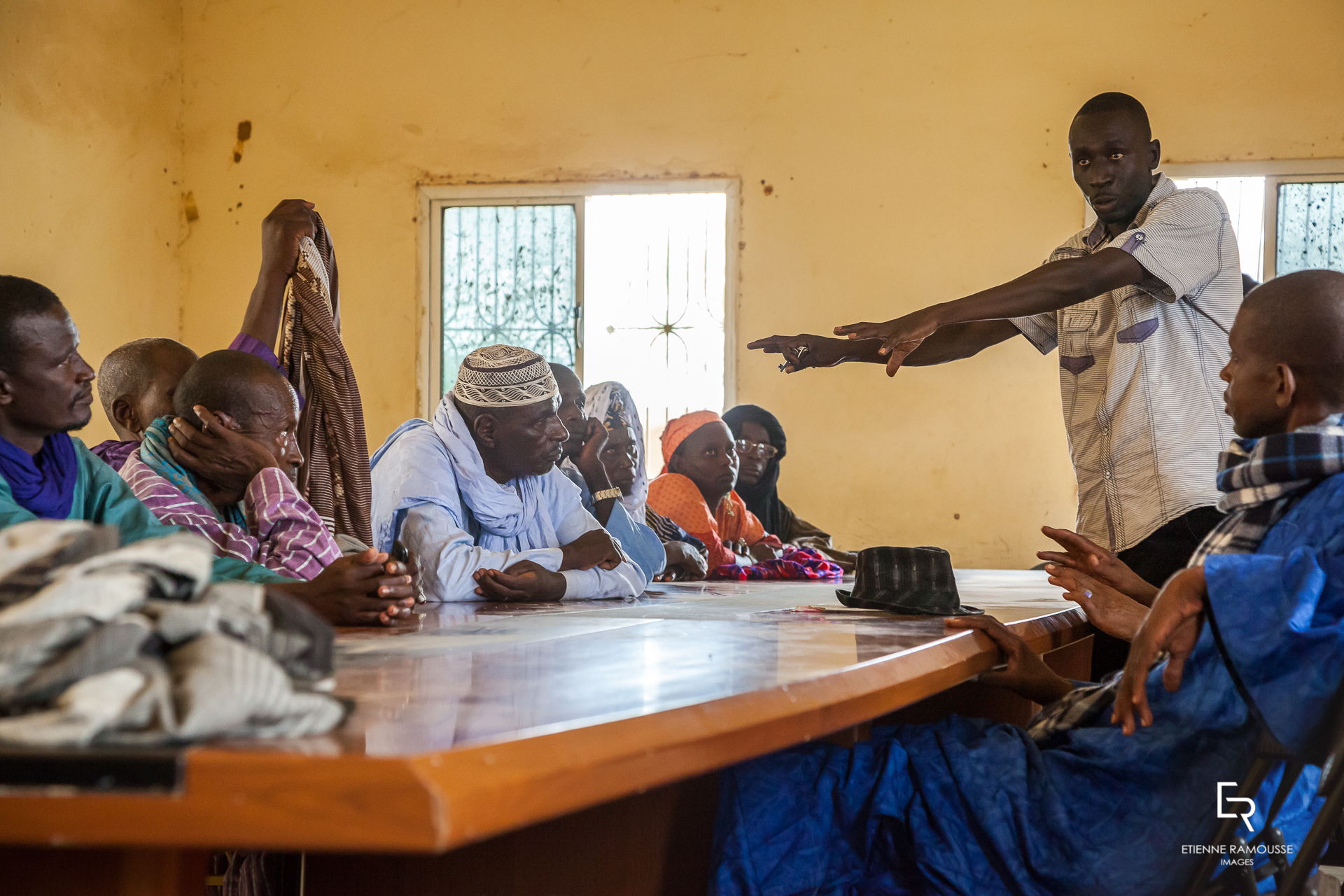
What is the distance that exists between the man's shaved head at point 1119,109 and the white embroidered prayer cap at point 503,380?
4.90 feet

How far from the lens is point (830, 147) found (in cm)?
660

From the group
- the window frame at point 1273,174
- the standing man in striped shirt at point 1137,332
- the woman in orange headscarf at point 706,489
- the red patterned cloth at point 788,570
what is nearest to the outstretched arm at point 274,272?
the standing man in striped shirt at point 1137,332

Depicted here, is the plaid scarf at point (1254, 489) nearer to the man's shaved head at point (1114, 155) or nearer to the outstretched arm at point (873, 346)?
the man's shaved head at point (1114, 155)

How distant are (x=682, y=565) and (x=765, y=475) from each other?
2110 mm

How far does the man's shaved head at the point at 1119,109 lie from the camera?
2.80 metres

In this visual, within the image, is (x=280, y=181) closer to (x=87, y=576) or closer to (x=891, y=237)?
(x=891, y=237)

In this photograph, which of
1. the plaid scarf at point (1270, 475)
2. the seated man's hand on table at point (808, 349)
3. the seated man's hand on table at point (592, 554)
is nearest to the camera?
the plaid scarf at point (1270, 475)

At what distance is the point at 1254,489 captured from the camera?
1.79m

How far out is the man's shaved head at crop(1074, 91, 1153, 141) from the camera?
110 inches

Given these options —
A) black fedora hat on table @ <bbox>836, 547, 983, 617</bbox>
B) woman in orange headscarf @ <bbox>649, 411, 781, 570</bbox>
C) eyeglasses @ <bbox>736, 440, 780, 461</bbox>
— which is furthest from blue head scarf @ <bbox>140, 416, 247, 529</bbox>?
eyeglasses @ <bbox>736, 440, 780, 461</bbox>

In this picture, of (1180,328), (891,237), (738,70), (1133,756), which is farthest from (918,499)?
(1133,756)

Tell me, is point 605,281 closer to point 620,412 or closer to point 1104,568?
point 620,412

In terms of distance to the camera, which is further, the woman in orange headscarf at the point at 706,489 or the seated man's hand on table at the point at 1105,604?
the woman in orange headscarf at the point at 706,489

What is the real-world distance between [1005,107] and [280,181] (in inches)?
168
